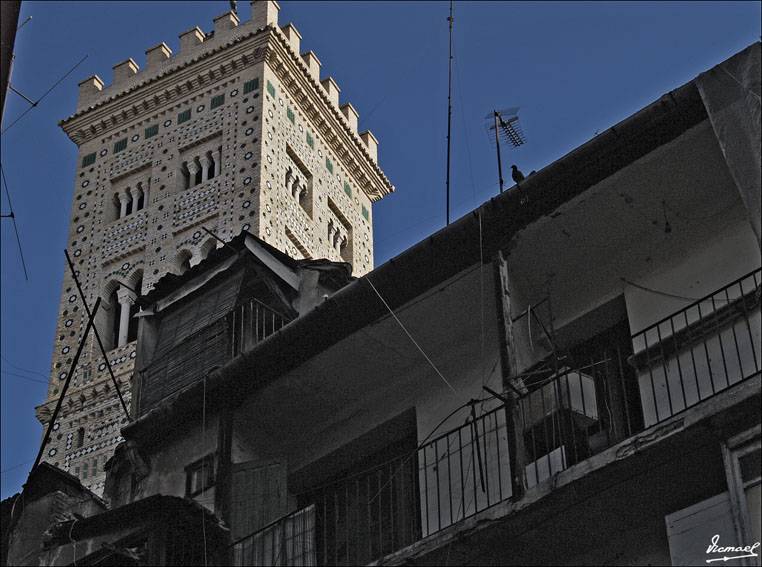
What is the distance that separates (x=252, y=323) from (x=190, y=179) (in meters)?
21.7

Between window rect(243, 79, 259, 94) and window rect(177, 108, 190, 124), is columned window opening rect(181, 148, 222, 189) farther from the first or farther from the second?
window rect(243, 79, 259, 94)

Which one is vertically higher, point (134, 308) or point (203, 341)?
point (134, 308)

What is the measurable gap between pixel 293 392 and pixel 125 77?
27.3 metres

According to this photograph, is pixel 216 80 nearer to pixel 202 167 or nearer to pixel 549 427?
pixel 202 167

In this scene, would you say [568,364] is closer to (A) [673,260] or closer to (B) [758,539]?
(A) [673,260]

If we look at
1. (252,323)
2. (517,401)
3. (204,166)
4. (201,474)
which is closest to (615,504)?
(517,401)

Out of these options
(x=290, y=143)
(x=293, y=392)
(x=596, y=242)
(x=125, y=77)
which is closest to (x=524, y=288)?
(x=596, y=242)

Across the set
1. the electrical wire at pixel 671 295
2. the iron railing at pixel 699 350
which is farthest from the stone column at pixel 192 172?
the iron railing at pixel 699 350

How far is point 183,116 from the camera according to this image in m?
36.6

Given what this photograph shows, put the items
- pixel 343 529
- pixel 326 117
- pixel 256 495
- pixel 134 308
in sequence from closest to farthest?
pixel 343 529 → pixel 256 495 → pixel 134 308 → pixel 326 117

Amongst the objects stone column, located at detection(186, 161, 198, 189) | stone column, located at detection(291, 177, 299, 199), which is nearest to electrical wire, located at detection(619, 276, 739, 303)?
stone column, located at detection(291, 177, 299, 199)

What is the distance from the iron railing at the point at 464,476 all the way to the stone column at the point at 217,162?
24.2 metres

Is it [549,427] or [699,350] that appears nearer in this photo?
[699,350]

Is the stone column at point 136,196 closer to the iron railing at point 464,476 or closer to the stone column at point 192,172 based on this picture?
the stone column at point 192,172
